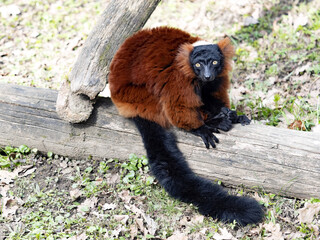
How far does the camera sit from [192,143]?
372 cm

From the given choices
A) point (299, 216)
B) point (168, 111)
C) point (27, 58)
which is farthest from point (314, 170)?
point (27, 58)

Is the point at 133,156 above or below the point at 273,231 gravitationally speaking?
below

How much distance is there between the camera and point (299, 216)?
3.29 meters

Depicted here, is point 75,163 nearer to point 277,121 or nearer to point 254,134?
point 254,134

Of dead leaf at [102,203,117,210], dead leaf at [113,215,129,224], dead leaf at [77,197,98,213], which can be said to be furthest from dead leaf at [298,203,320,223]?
dead leaf at [77,197,98,213]

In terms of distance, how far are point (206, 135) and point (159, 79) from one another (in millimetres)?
733

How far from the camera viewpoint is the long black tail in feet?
10.4

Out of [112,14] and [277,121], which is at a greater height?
[112,14]

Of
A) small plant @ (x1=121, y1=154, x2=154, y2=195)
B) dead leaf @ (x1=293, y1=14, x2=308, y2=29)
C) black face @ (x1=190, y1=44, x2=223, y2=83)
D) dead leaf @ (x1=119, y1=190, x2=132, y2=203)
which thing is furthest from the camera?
dead leaf @ (x1=293, y1=14, x2=308, y2=29)

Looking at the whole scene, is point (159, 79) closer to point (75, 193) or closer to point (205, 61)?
point (205, 61)

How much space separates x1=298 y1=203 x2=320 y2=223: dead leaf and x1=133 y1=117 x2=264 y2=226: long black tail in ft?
1.33

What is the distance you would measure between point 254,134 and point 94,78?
5.82ft

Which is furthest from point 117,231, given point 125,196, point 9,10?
point 9,10

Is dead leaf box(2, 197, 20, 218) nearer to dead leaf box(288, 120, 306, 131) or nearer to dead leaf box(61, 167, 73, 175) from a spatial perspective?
dead leaf box(61, 167, 73, 175)
